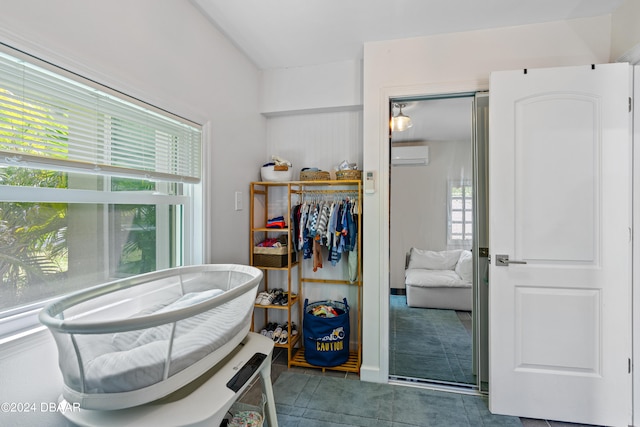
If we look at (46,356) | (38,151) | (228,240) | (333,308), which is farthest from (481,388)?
(38,151)

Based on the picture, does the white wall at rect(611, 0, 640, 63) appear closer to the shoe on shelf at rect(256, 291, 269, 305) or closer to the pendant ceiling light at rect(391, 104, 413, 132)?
the pendant ceiling light at rect(391, 104, 413, 132)

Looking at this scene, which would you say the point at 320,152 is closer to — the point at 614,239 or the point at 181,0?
the point at 181,0

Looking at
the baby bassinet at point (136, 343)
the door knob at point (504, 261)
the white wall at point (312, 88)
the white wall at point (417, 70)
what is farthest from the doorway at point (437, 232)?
the baby bassinet at point (136, 343)

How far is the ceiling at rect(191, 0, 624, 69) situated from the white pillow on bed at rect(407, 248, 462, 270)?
5.24 feet

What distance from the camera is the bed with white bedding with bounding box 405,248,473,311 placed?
2.25 meters

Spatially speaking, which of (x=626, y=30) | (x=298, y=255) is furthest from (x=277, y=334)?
(x=626, y=30)

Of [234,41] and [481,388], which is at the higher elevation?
[234,41]

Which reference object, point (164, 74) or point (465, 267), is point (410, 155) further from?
point (164, 74)

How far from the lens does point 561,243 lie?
1.83 metres

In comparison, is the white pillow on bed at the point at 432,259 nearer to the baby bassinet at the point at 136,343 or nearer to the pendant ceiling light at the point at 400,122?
the pendant ceiling light at the point at 400,122

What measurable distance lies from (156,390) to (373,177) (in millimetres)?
1808

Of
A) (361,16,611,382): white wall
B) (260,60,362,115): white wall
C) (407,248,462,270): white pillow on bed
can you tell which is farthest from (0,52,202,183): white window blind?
(407,248,462,270): white pillow on bed

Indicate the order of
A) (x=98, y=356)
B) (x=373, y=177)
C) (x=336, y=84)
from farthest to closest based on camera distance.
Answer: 1. (x=336, y=84)
2. (x=373, y=177)
3. (x=98, y=356)

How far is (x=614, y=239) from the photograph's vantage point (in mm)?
1774
